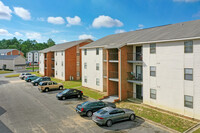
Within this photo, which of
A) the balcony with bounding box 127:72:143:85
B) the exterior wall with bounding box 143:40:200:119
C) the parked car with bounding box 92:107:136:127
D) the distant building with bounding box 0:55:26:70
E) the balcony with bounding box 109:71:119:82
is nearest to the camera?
the parked car with bounding box 92:107:136:127

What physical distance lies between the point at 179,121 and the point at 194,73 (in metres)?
4.79

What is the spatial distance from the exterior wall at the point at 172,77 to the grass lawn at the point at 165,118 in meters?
1.03

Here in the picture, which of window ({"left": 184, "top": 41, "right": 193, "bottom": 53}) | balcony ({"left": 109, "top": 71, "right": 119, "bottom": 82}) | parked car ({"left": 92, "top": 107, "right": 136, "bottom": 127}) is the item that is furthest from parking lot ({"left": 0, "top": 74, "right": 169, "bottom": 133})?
window ({"left": 184, "top": 41, "right": 193, "bottom": 53})

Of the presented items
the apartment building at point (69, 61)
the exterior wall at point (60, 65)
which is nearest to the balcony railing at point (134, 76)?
the apartment building at point (69, 61)

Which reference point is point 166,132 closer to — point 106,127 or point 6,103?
point 106,127

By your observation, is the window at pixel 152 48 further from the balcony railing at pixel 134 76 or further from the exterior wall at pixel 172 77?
the balcony railing at pixel 134 76

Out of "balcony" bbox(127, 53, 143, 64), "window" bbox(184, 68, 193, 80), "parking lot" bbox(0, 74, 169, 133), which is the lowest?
"parking lot" bbox(0, 74, 169, 133)

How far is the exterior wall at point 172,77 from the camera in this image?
14.5 metres

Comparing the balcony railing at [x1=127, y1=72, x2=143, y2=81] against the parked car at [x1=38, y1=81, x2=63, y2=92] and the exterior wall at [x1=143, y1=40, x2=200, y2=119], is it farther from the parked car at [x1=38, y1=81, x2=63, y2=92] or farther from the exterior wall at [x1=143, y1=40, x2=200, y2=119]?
the parked car at [x1=38, y1=81, x2=63, y2=92]

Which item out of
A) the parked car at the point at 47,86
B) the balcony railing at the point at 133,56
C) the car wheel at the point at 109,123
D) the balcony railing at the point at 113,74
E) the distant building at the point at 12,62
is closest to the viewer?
the car wheel at the point at 109,123

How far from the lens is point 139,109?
17484 millimetres

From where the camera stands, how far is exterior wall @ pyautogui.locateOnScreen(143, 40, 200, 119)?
47.4ft

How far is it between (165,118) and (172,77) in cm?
435

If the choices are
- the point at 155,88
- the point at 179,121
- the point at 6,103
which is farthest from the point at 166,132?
the point at 6,103
